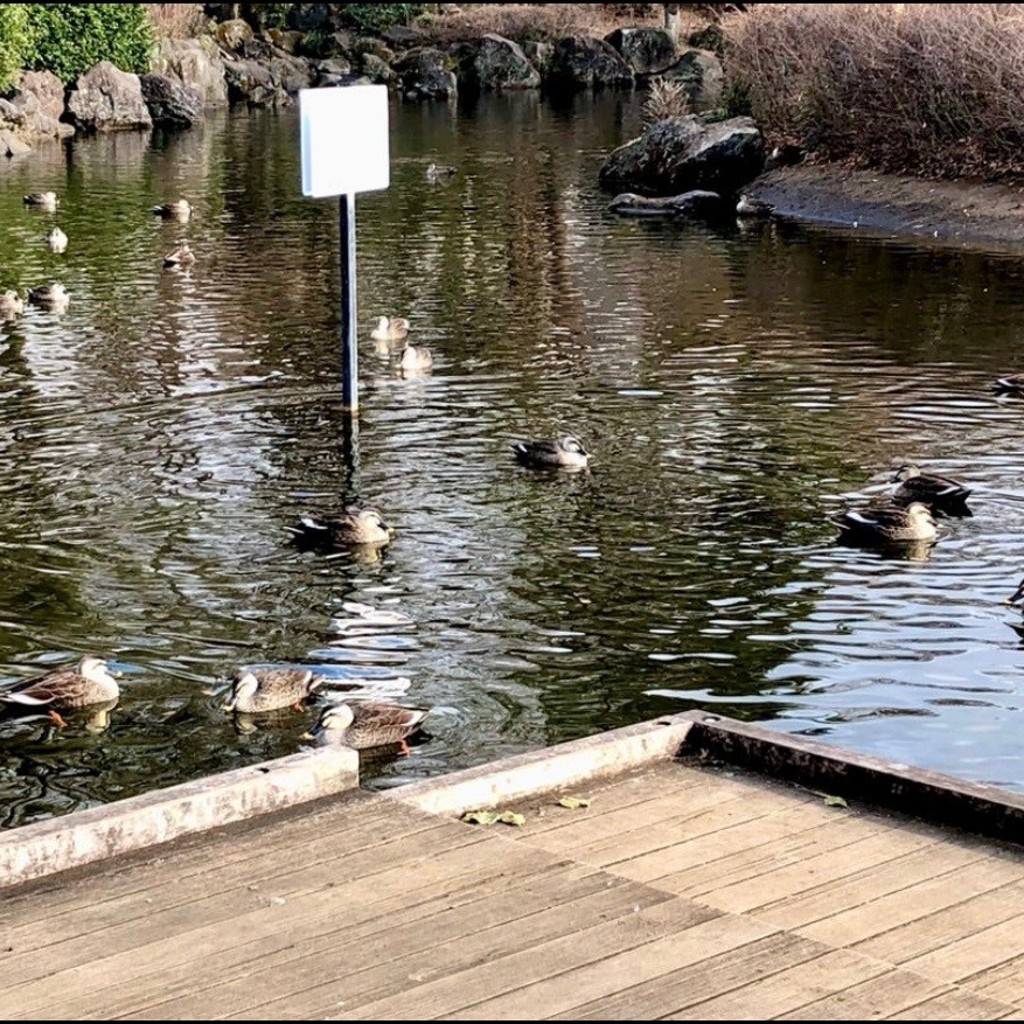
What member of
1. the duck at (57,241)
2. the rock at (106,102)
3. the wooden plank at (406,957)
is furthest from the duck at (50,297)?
the rock at (106,102)

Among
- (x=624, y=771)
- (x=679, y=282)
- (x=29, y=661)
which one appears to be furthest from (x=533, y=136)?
(x=624, y=771)

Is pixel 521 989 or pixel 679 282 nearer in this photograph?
pixel 521 989

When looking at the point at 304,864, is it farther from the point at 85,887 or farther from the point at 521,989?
the point at 521,989

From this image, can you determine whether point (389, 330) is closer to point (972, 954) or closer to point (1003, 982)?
point (972, 954)

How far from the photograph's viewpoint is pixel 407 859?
645cm

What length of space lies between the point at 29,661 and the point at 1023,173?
21277 millimetres

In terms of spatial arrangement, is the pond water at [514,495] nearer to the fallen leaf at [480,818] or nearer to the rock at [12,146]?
the fallen leaf at [480,818]

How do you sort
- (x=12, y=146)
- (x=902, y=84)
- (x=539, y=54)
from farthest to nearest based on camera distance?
(x=539, y=54)
(x=12, y=146)
(x=902, y=84)

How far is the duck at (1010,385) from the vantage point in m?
17.0

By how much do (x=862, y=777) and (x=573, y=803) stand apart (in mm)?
1088

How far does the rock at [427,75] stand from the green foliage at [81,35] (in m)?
12.5

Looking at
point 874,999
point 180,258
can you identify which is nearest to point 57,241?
point 180,258

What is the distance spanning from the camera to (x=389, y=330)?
2000cm

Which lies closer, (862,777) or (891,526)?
(862,777)
